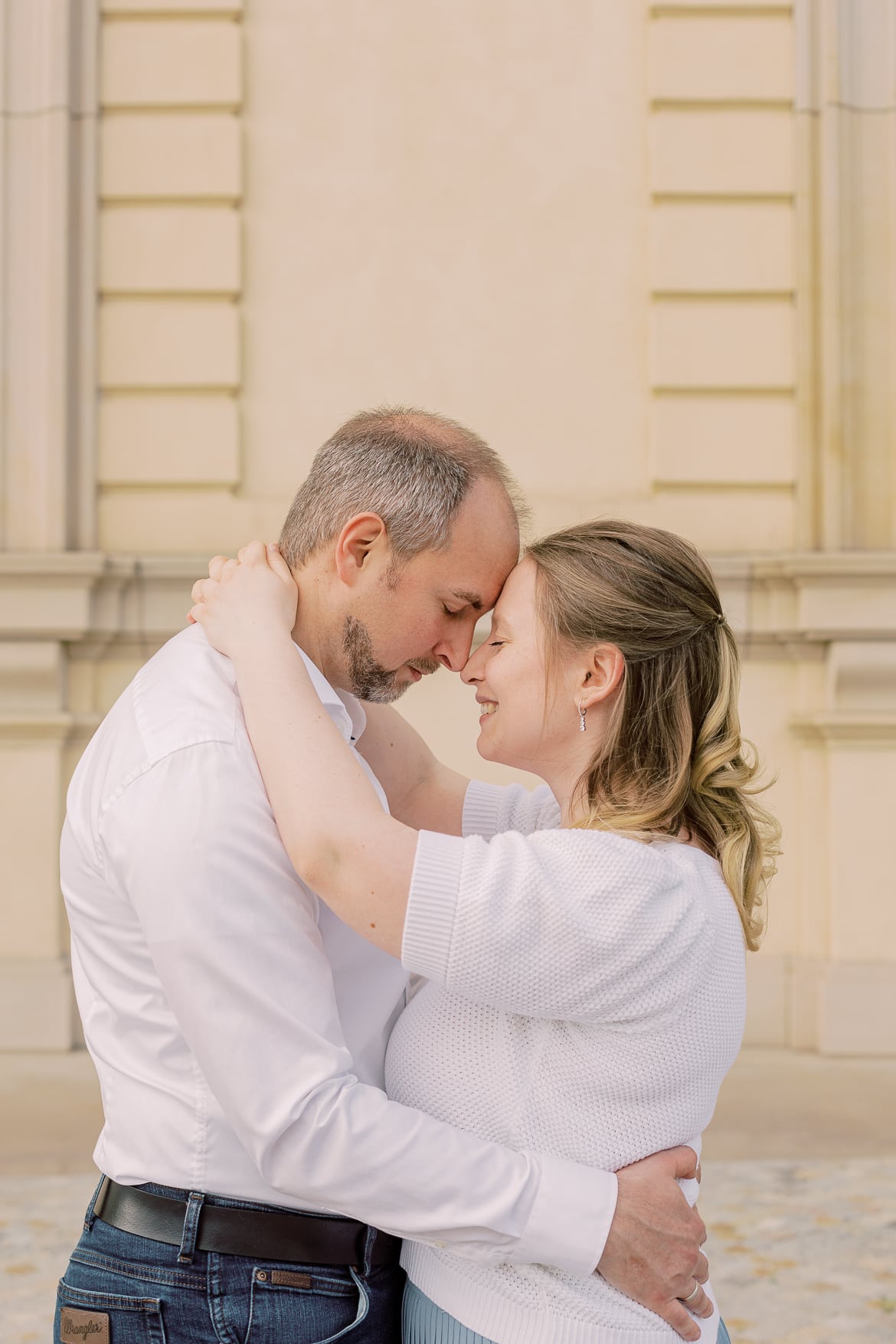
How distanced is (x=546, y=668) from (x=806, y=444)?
3507mm

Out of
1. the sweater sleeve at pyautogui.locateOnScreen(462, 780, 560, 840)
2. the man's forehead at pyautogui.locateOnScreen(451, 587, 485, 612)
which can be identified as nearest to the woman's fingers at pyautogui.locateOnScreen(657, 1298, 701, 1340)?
the sweater sleeve at pyautogui.locateOnScreen(462, 780, 560, 840)

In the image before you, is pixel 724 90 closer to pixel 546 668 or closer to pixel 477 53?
pixel 477 53

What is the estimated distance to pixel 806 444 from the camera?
15.9 ft

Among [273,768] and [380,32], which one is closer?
[273,768]

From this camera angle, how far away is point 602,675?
5.57ft

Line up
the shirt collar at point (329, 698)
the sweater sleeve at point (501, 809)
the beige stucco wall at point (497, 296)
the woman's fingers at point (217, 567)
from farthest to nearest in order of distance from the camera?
the beige stucco wall at point (497, 296), the sweater sleeve at point (501, 809), the woman's fingers at point (217, 567), the shirt collar at point (329, 698)

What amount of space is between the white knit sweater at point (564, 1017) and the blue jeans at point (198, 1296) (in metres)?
0.13

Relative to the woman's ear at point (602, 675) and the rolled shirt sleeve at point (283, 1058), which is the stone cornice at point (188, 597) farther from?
the rolled shirt sleeve at point (283, 1058)

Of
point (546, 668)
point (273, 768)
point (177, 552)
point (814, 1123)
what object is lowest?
point (814, 1123)

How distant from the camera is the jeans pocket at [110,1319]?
4.65ft

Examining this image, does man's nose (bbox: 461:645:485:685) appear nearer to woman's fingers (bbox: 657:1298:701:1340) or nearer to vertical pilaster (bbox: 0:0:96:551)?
woman's fingers (bbox: 657:1298:701:1340)

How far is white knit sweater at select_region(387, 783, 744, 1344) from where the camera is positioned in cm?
133

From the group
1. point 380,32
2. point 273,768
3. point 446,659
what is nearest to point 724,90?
point 380,32

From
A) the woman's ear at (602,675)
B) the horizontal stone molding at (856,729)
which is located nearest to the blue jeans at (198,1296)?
the woman's ear at (602,675)
